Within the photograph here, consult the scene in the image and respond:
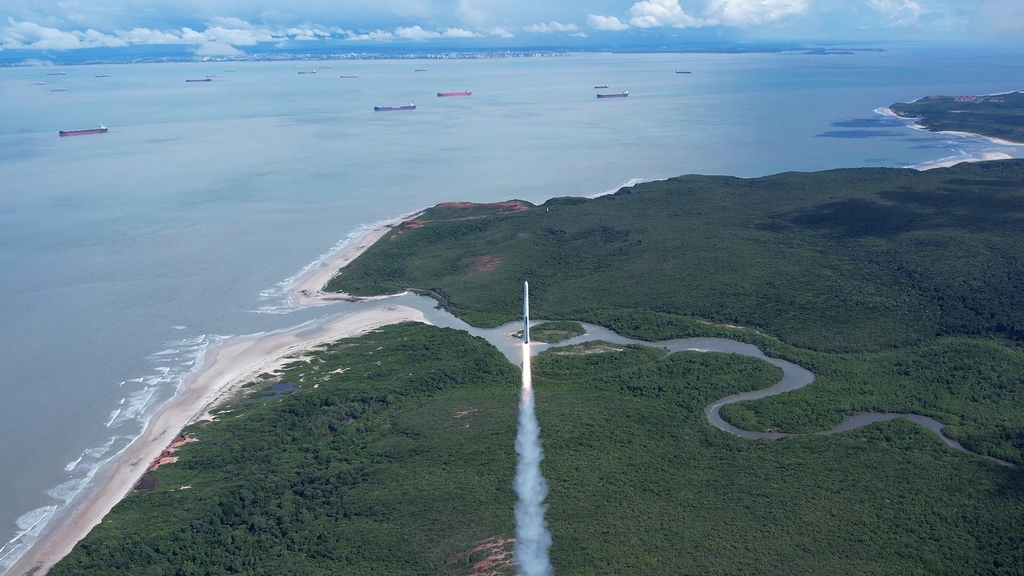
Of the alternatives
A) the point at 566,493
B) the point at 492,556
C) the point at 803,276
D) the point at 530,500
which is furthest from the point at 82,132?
the point at 492,556

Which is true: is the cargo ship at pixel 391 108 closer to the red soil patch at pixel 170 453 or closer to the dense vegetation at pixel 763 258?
the dense vegetation at pixel 763 258

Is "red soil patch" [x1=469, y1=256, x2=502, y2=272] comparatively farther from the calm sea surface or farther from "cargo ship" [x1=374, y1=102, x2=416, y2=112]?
"cargo ship" [x1=374, y1=102, x2=416, y2=112]

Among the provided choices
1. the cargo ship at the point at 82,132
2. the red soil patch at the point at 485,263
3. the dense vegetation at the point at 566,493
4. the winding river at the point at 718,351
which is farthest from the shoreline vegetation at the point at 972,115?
the cargo ship at the point at 82,132

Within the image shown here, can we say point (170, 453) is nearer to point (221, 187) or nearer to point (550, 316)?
point (550, 316)

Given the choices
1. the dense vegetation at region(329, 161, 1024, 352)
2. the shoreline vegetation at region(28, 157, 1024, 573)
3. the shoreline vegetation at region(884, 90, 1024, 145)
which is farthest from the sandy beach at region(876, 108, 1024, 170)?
the dense vegetation at region(329, 161, 1024, 352)

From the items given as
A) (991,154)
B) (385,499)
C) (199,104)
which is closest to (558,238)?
(385,499)
